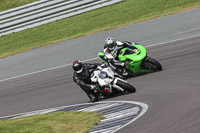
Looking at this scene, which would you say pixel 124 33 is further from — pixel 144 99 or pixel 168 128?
pixel 168 128

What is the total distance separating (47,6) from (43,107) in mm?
12397

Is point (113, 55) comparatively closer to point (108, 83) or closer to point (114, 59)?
point (114, 59)

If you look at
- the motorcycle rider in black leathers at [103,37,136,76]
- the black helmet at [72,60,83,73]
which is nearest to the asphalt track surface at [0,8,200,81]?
the motorcycle rider in black leathers at [103,37,136,76]

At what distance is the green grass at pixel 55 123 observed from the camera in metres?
10.0

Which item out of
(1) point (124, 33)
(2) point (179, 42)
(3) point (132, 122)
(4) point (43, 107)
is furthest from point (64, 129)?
(1) point (124, 33)

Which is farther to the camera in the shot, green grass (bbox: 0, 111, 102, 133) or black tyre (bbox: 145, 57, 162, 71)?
black tyre (bbox: 145, 57, 162, 71)

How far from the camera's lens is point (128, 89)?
12.2m

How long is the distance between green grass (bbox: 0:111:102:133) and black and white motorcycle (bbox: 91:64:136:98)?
1376 millimetres

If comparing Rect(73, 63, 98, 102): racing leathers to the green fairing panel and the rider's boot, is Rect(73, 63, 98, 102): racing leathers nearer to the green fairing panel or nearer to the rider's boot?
the rider's boot

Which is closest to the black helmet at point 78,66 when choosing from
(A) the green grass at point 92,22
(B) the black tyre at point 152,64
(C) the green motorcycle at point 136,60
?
(C) the green motorcycle at point 136,60

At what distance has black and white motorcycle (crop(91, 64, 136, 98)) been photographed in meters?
12.3

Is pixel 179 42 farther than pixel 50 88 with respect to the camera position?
Yes

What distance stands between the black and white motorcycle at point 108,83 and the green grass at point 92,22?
A: 9.38 meters

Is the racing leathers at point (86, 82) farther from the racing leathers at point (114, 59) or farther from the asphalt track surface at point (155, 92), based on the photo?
the racing leathers at point (114, 59)
